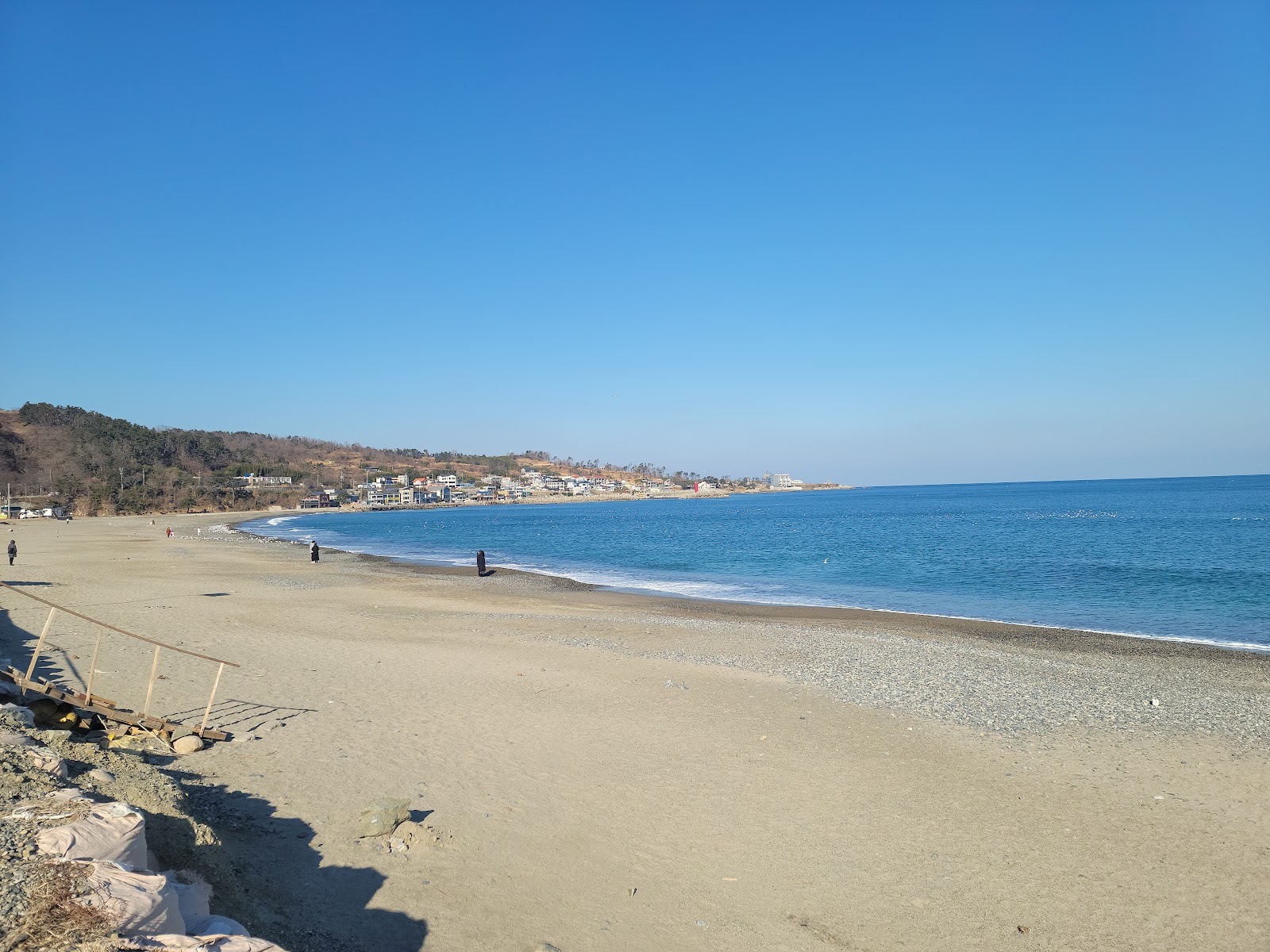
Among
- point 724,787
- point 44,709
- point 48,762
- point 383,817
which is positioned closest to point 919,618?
point 724,787

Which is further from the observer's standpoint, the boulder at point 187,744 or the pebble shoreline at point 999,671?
the pebble shoreline at point 999,671

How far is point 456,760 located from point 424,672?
15.9 feet

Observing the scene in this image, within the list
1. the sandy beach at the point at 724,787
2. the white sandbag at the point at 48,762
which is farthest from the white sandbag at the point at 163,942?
the white sandbag at the point at 48,762

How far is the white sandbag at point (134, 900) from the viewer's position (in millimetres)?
3408

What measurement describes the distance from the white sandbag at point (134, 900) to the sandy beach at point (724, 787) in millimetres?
1433

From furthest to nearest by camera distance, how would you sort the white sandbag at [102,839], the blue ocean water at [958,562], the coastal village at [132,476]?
1. the coastal village at [132,476]
2. the blue ocean water at [958,562]
3. the white sandbag at [102,839]

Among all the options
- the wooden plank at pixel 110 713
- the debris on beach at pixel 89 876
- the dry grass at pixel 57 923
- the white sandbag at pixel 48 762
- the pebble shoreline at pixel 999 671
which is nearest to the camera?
the dry grass at pixel 57 923

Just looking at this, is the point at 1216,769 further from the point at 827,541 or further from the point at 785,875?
the point at 827,541

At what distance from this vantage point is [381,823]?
21.8 ft

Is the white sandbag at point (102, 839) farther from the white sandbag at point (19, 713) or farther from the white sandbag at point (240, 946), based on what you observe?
the white sandbag at point (19, 713)

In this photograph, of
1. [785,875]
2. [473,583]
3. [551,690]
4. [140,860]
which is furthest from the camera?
[473,583]

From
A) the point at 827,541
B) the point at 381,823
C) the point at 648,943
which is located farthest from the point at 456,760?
the point at 827,541

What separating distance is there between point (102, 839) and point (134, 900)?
32.7 inches

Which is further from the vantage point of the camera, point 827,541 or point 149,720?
point 827,541
